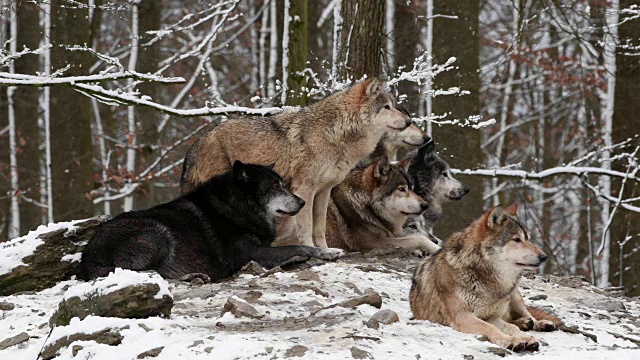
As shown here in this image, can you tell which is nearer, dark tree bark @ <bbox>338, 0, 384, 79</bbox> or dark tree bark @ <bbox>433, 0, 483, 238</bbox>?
dark tree bark @ <bbox>338, 0, 384, 79</bbox>

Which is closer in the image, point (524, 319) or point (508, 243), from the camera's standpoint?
point (508, 243)

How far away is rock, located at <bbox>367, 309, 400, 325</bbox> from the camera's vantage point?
609 centimetres

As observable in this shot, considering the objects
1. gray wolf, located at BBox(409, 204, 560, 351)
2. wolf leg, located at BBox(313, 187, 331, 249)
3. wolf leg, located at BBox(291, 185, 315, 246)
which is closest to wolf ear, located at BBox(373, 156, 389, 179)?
wolf leg, located at BBox(313, 187, 331, 249)

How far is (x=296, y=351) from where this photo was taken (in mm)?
5254

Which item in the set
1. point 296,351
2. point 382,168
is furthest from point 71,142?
point 296,351

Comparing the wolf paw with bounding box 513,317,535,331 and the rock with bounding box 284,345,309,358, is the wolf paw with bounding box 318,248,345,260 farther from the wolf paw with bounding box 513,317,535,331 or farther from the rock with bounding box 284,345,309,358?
the rock with bounding box 284,345,309,358

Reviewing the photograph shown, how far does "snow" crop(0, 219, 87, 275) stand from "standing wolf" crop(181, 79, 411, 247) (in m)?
1.76

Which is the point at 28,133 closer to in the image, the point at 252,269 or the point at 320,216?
the point at 320,216

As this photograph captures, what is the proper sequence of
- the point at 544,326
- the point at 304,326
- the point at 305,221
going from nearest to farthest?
1. the point at 304,326
2. the point at 544,326
3. the point at 305,221

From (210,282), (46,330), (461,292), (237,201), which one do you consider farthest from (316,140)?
(46,330)

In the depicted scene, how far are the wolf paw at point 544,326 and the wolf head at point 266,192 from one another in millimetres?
2727

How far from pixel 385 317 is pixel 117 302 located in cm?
186

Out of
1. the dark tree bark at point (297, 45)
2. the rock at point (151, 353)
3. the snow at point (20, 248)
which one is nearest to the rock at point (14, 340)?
the rock at point (151, 353)

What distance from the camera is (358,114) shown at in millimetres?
9320
